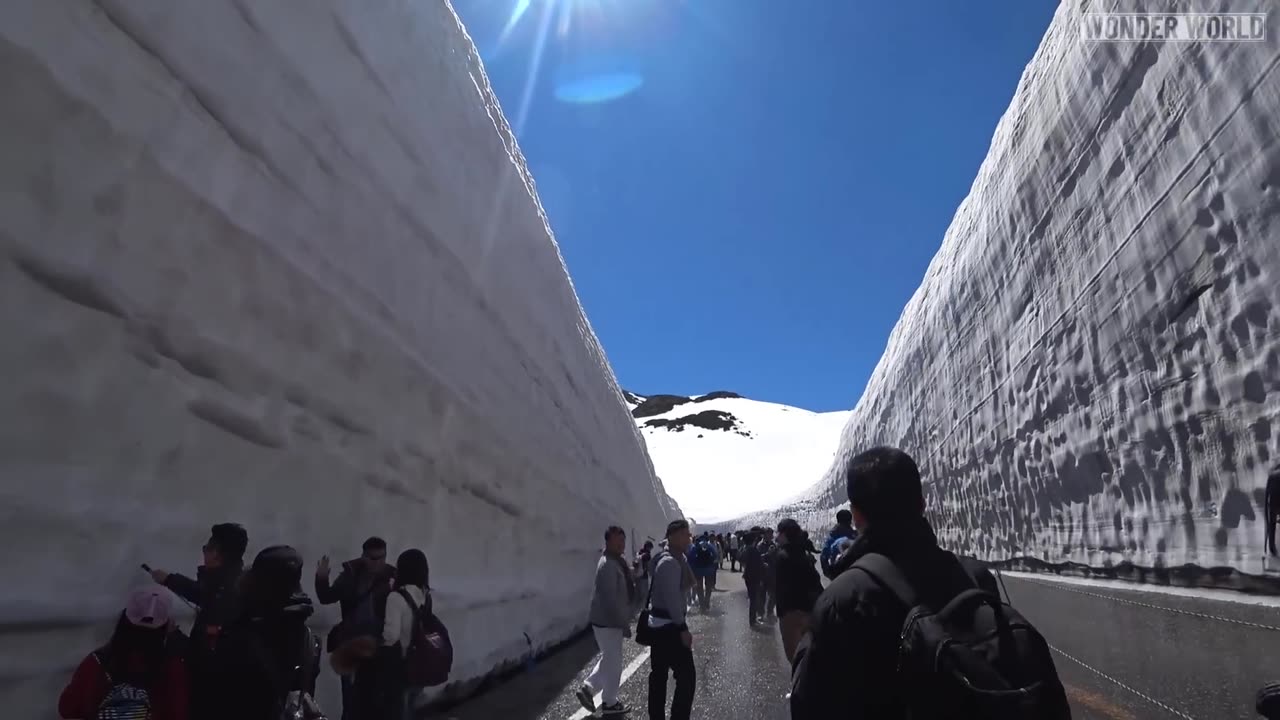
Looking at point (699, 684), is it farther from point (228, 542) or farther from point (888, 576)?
point (888, 576)

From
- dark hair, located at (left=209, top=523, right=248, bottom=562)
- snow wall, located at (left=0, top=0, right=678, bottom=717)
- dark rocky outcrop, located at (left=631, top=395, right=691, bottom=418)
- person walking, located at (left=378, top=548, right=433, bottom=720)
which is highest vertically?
dark rocky outcrop, located at (left=631, top=395, right=691, bottom=418)

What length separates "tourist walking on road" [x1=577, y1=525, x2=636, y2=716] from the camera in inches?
243

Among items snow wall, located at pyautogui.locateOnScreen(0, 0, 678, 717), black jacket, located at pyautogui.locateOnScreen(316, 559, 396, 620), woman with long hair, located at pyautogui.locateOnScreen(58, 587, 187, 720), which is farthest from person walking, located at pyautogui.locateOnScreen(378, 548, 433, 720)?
woman with long hair, located at pyautogui.locateOnScreen(58, 587, 187, 720)

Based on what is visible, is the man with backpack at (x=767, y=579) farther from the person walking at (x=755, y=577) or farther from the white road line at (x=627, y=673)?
the white road line at (x=627, y=673)

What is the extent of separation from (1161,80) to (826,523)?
21.6m

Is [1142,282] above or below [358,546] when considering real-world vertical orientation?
above

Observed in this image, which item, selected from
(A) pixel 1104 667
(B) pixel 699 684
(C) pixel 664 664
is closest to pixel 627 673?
(B) pixel 699 684

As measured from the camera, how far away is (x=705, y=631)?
12.0 metres

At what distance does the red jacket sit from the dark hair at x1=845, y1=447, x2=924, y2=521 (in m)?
2.37

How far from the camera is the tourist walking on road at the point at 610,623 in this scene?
6.17 m

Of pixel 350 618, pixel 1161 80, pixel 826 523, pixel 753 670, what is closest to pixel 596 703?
pixel 753 670

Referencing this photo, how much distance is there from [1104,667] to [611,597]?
365cm

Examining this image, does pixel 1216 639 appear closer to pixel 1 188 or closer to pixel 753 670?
pixel 753 670

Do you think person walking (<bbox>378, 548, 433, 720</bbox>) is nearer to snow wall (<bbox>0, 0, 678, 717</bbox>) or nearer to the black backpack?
snow wall (<bbox>0, 0, 678, 717</bbox>)
